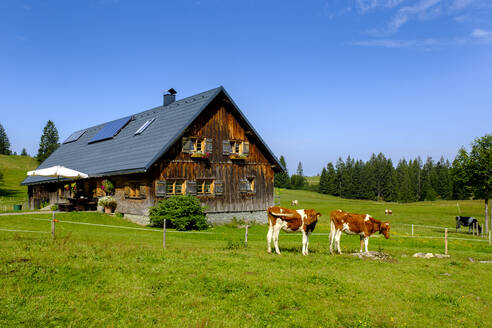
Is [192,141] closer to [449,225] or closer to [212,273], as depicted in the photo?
[212,273]

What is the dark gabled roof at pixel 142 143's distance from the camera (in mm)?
27391

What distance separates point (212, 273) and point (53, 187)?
1215 inches

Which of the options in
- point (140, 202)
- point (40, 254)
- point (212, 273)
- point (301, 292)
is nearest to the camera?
Answer: point (301, 292)

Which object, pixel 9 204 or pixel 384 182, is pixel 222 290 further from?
pixel 384 182

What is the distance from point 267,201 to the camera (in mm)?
33469

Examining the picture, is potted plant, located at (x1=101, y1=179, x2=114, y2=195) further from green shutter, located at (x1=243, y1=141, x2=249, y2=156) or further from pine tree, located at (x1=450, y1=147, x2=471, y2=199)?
pine tree, located at (x1=450, y1=147, x2=471, y2=199)

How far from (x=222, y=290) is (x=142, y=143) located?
72.1ft

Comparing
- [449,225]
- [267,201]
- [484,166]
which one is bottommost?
[449,225]

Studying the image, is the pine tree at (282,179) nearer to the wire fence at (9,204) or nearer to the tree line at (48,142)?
the tree line at (48,142)

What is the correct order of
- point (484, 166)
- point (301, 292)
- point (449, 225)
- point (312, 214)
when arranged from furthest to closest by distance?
point (449, 225) → point (484, 166) → point (312, 214) → point (301, 292)

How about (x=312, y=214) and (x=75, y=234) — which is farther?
(x=75, y=234)

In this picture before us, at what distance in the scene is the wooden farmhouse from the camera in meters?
27.6

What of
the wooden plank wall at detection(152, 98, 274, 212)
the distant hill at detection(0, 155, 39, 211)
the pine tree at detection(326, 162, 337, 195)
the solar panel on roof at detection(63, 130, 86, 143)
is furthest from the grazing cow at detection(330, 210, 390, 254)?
the pine tree at detection(326, 162, 337, 195)

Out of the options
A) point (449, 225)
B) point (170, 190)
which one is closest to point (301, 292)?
point (170, 190)
